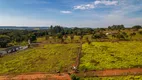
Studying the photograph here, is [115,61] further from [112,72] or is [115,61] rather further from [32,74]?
[32,74]

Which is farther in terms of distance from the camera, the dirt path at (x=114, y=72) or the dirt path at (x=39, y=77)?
the dirt path at (x=114, y=72)

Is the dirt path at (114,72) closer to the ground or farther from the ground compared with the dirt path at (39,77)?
farther from the ground

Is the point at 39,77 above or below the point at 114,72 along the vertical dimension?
below

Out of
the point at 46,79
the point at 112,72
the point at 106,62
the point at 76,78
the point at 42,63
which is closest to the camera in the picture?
the point at 76,78

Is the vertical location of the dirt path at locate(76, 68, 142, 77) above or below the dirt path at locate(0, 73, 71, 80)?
above

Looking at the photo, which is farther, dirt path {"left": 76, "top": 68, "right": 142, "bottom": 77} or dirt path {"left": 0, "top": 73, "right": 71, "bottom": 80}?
dirt path {"left": 76, "top": 68, "right": 142, "bottom": 77}

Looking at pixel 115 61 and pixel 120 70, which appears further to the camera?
pixel 115 61

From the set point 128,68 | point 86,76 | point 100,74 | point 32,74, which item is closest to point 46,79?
point 32,74

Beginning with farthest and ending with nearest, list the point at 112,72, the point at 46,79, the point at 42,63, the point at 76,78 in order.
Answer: the point at 42,63, the point at 112,72, the point at 46,79, the point at 76,78

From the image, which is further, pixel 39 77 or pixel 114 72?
pixel 114 72

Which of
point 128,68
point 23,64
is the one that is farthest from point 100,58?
point 23,64
